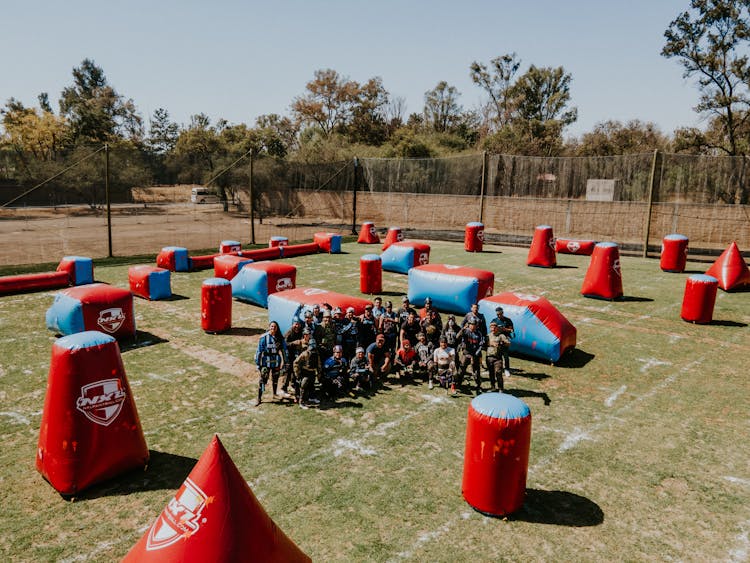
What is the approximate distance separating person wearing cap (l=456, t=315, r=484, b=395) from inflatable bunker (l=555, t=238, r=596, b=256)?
60.9 feet

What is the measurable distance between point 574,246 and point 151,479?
934 inches

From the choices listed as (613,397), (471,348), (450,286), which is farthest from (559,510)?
(450,286)

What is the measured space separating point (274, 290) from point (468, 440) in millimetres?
10123

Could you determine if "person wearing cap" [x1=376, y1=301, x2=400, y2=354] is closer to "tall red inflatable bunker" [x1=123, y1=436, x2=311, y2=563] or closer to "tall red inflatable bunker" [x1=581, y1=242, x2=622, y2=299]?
"tall red inflatable bunker" [x1=123, y1=436, x2=311, y2=563]

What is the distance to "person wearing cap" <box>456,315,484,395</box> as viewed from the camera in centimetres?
972

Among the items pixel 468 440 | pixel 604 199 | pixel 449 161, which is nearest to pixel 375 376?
pixel 468 440

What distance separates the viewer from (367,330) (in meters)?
10.3

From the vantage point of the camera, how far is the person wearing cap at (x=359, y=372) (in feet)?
32.0

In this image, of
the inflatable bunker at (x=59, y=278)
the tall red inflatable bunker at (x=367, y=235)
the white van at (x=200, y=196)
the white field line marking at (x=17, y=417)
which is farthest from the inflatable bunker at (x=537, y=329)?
the white van at (x=200, y=196)

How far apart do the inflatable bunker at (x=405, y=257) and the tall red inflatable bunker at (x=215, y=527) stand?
52.1 feet

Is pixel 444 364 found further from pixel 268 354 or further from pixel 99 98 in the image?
pixel 99 98

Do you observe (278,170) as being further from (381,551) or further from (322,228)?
(381,551)

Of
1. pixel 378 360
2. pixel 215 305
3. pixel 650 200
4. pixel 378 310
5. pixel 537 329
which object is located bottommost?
pixel 378 360

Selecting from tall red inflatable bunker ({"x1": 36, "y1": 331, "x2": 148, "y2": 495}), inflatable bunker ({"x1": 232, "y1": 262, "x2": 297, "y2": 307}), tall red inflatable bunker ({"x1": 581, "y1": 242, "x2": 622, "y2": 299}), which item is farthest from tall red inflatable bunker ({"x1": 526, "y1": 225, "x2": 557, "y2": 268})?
tall red inflatable bunker ({"x1": 36, "y1": 331, "x2": 148, "y2": 495})
